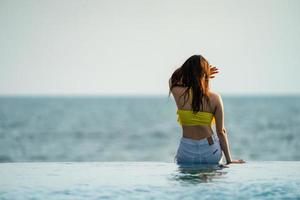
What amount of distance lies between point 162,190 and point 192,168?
4.12 ft

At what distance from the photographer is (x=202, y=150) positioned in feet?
27.8

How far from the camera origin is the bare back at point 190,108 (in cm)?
839

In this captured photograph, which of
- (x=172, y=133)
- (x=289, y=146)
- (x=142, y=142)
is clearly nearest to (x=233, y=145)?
(x=289, y=146)

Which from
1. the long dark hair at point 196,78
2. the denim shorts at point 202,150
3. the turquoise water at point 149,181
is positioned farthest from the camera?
the denim shorts at point 202,150

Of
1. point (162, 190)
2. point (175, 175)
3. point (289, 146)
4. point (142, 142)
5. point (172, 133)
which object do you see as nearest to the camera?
point (162, 190)

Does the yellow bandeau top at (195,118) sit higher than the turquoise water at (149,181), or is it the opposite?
the yellow bandeau top at (195,118)

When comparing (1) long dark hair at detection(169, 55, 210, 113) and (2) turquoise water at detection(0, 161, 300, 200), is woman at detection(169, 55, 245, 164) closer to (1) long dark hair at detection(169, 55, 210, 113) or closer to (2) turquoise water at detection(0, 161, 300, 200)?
(1) long dark hair at detection(169, 55, 210, 113)

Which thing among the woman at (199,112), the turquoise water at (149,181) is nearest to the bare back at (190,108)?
the woman at (199,112)

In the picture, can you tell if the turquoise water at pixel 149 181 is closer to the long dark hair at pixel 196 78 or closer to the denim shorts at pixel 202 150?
the denim shorts at pixel 202 150

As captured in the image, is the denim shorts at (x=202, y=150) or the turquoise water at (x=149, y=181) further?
the denim shorts at (x=202, y=150)

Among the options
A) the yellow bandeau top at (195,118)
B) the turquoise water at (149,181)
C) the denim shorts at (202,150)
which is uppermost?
the yellow bandeau top at (195,118)

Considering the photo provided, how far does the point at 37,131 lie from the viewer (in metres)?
55.4

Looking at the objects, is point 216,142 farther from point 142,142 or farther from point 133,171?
point 142,142

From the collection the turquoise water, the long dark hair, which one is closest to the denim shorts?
the turquoise water
